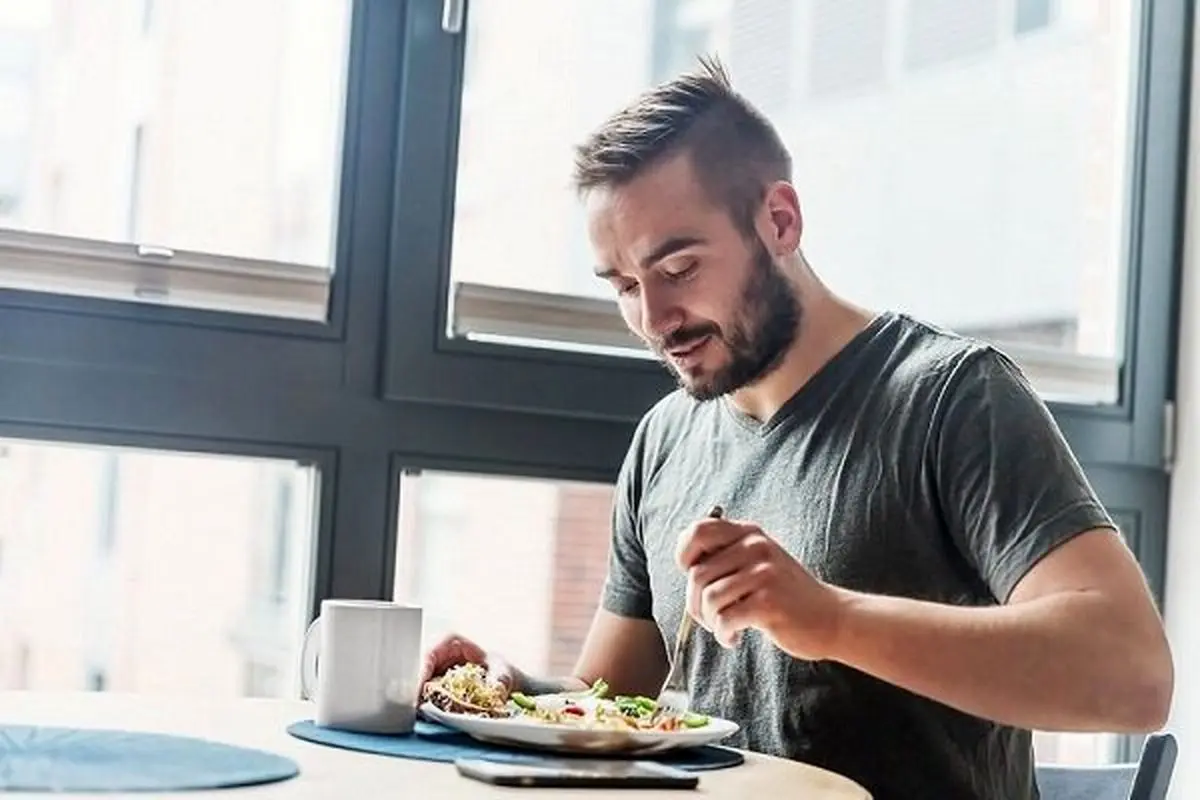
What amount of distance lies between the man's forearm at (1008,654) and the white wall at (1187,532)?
47.3 inches

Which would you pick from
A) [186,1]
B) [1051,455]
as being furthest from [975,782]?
[186,1]

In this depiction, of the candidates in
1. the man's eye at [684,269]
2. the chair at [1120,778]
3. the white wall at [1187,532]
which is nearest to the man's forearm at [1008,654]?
the chair at [1120,778]

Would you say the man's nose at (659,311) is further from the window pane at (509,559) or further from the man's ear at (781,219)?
the window pane at (509,559)

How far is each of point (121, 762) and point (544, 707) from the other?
42 centimetres

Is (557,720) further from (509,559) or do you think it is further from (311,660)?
(509,559)

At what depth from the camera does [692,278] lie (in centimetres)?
178

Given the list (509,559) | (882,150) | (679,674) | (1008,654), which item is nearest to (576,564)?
(509,559)

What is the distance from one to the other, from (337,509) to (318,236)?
34 cm

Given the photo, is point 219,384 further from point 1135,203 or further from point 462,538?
point 1135,203

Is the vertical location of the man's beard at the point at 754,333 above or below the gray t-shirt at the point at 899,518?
above

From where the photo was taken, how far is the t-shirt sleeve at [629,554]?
200 centimetres

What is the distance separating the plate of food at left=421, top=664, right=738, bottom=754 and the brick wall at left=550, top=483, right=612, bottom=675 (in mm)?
645

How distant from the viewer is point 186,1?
2.12 metres

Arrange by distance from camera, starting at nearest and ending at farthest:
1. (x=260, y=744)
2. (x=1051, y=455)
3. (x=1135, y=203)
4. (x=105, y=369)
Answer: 1. (x=260, y=744)
2. (x=1051, y=455)
3. (x=105, y=369)
4. (x=1135, y=203)
